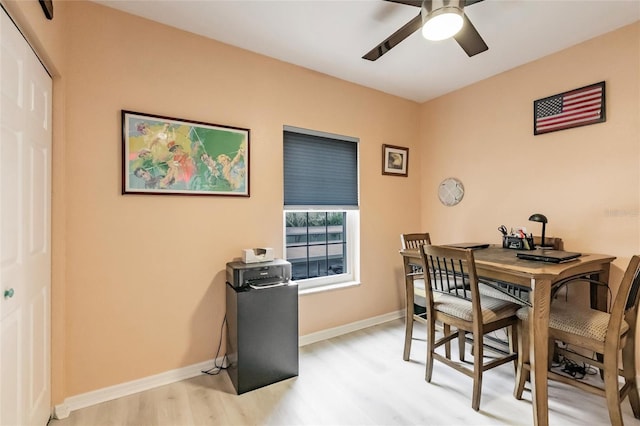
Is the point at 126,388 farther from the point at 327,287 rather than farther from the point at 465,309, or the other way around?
the point at 465,309

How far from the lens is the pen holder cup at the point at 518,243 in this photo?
2395mm

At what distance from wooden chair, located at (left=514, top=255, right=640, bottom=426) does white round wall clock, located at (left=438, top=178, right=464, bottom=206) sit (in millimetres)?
1536

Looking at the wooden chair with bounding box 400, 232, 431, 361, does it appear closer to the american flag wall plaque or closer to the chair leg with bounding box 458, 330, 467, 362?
the chair leg with bounding box 458, 330, 467, 362

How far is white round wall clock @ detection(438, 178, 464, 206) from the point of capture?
3271 mm

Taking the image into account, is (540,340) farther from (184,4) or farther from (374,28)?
(184,4)

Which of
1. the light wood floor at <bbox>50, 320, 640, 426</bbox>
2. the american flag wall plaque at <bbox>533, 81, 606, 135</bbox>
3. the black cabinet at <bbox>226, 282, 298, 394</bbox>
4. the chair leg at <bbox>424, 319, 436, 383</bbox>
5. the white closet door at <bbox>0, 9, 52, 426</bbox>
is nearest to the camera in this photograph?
the white closet door at <bbox>0, 9, 52, 426</bbox>

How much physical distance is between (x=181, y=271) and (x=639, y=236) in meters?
3.31

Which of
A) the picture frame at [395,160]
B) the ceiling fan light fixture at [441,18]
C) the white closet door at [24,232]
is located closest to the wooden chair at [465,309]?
the ceiling fan light fixture at [441,18]

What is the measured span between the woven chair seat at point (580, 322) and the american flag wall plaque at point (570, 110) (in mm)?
1494

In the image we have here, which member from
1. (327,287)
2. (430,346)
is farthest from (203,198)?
(430,346)

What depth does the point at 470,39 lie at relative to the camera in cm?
185

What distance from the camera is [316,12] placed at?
79.7 inches

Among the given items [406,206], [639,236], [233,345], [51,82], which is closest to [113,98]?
[51,82]

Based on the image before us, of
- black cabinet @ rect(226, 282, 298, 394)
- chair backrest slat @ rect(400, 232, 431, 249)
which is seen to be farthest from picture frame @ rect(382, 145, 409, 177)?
black cabinet @ rect(226, 282, 298, 394)
